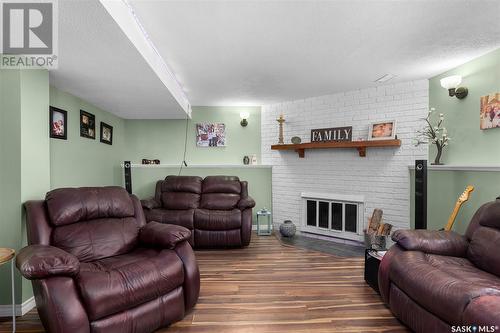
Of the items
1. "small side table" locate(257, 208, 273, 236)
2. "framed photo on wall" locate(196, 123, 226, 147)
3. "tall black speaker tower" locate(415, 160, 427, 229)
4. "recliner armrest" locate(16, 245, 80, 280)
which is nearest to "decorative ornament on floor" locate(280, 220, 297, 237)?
"small side table" locate(257, 208, 273, 236)

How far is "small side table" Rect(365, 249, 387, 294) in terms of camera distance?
2307 mm

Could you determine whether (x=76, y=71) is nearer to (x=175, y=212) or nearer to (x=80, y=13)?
(x=80, y=13)

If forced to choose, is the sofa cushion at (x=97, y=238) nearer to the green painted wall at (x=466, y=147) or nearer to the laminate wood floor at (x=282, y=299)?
the laminate wood floor at (x=282, y=299)

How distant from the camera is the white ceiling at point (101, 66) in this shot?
1496 mm

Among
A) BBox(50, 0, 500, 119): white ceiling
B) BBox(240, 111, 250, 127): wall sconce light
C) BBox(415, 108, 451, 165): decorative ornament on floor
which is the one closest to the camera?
BBox(50, 0, 500, 119): white ceiling

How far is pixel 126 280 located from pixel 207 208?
7.14ft

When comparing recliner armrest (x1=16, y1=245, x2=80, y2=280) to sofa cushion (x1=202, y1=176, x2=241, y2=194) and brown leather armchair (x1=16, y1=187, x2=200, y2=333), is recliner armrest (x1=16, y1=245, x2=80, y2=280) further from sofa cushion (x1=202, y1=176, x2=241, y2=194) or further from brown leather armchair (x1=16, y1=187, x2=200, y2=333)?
sofa cushion (x1=202, y1=176, x2=241, y2=194)

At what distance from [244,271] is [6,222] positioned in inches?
83.4

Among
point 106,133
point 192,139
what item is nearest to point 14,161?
point 106,133

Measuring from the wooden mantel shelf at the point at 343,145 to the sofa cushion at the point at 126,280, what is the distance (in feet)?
8.93

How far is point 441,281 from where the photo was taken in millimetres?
1524

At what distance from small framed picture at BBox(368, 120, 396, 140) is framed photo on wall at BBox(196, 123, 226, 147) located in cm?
247

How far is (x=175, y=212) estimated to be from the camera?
363cm

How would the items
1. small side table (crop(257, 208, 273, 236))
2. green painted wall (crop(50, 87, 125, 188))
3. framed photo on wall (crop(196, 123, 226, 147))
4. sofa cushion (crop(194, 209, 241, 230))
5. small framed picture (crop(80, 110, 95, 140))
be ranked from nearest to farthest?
1. green painted wall (crop(50, 87, 125, 188))
2. small framed picture (crop(80, 110, 95, 140))
3. sofa cushion (crop(194, 209, 241, 230))
4. small side table (crop(257, 208, 273, 236))
5. framed photo on wall (crop(196, 123, 226, 147))
